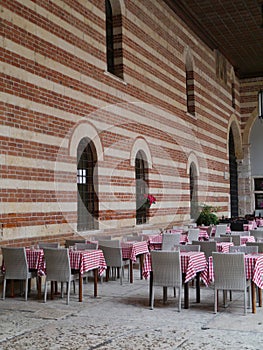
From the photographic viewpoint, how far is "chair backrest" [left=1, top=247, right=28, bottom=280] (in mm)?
7449

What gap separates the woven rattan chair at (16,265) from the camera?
7449 mm

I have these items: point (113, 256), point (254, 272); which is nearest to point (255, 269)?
point (254, 272)

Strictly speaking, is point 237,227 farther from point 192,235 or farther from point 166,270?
point 166,270

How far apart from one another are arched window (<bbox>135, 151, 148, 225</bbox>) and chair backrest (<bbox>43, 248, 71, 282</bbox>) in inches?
238

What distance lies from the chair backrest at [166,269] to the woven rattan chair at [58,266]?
1.27m

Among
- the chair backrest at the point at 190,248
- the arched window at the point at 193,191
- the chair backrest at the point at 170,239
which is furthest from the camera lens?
the arched window at the point at 193,191

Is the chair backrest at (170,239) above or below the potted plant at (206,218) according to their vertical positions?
below

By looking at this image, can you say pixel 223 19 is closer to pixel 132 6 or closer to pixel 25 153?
pixel 132 6

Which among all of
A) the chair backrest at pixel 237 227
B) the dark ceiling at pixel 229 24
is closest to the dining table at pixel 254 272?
the chair backrest at pixel 237 227

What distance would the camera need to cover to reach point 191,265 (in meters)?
6.71

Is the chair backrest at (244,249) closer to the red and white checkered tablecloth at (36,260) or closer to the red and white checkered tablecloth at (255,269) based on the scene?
the red and white checkered tablecloth at (255,269)

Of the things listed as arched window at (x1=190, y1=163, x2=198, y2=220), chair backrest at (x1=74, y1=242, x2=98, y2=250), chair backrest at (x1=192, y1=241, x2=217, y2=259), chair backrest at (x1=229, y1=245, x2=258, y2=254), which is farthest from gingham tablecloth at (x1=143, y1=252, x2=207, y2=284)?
arched window at (x1=190, y1=163, x2=198, y2=220)

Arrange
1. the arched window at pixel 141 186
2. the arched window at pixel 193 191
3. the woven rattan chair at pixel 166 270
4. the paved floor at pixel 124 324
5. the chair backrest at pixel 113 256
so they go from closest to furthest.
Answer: the paved floor at pixel 124 324, the woven rattan chair at pixel 166 270, the chair backrest at pixel 113 256, the arched window at pixel 141 186, the arched window at pixel 193 191

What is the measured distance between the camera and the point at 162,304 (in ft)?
22.8
